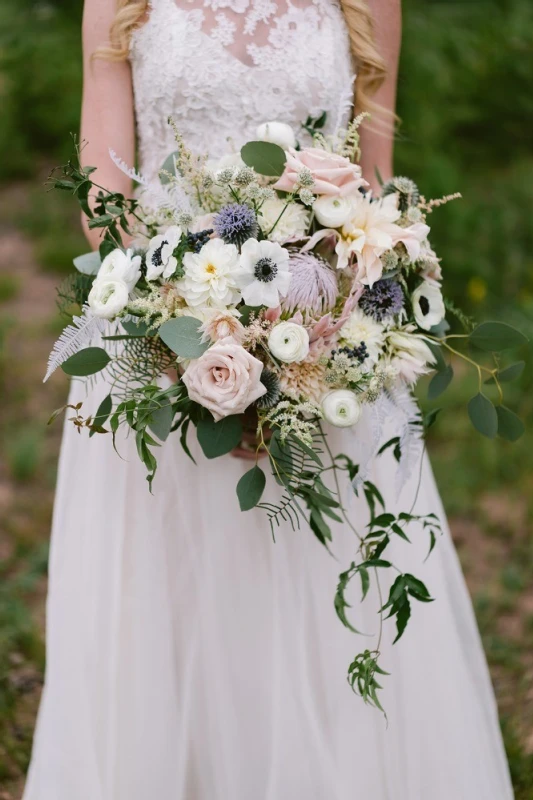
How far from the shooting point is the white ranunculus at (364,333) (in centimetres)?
159

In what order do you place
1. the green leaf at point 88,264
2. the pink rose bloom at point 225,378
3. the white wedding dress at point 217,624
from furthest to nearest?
1. the white wedding dress at point 217,624
2. the green leaf at point 88,264
3. the pink rose bloom at point 225,378

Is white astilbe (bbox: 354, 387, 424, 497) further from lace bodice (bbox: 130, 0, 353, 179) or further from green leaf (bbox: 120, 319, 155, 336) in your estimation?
lace bodice (bbox: 130, 0, 353, 179)

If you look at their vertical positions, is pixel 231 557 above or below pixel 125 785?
above

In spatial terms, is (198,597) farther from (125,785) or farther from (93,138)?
(93,138)

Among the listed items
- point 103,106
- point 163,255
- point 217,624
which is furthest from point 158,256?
point 217,624

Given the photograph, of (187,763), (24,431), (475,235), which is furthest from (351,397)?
(475,235)

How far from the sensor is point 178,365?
166 cm

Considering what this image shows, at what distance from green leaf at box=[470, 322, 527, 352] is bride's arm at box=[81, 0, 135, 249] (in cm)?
88

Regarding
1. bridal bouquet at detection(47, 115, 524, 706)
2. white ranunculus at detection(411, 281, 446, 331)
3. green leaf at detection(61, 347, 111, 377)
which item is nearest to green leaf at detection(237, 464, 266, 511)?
bridal bouquet at detection(47, 115, 524, 706)

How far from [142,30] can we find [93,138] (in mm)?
267

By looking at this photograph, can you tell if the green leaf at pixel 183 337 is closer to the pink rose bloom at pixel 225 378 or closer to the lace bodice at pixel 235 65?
the pink rose bloom at pixel 225 378

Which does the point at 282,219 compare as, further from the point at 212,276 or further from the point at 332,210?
the point at 212,276

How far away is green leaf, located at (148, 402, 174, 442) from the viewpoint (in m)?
1.52

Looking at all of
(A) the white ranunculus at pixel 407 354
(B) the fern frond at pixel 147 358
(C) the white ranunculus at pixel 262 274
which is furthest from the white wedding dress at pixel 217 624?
(C) the white ranunculus at pixel 262 274
